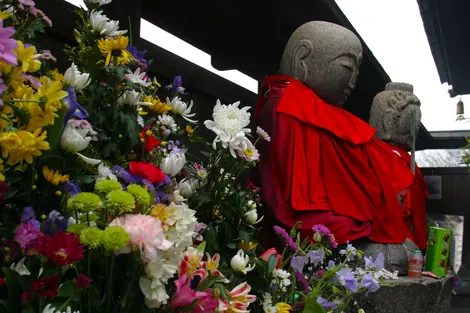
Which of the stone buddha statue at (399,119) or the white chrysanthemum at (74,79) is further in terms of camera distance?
the stone buddha statue at (399,119)

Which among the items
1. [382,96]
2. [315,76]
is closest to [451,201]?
[382,96]

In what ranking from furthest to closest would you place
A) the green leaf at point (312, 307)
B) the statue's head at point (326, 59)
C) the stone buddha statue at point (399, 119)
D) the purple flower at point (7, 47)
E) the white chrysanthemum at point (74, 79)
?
the stone buddha statue at point (399, 119) → the statue's head at point (326, 59) → the green leaf at point (312, 307) → the white chrysanthemum at point (74, 79) → the purple flower at point (7, 47)

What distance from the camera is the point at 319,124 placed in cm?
235

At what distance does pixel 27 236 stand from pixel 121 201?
146 millimetres

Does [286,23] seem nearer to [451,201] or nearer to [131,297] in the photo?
[131,297]

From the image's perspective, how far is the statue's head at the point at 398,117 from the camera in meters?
3.35

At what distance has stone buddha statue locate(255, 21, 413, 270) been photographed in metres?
2.24

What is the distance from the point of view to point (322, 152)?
238 centimetres

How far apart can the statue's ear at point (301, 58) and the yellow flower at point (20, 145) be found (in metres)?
1.92

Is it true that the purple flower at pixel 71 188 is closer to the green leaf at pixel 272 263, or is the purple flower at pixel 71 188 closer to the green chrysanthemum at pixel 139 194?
the green chrysanthemum at pixel 139 194

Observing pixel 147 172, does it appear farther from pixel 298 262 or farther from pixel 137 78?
pixel 298 262

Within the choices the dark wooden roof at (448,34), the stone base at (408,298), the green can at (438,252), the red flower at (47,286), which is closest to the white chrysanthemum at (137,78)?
the red flower at (47,286)

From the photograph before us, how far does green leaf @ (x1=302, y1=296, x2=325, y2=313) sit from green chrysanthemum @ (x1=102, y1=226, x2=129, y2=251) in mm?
607

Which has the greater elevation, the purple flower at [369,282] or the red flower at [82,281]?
the red flower at [82,281]
